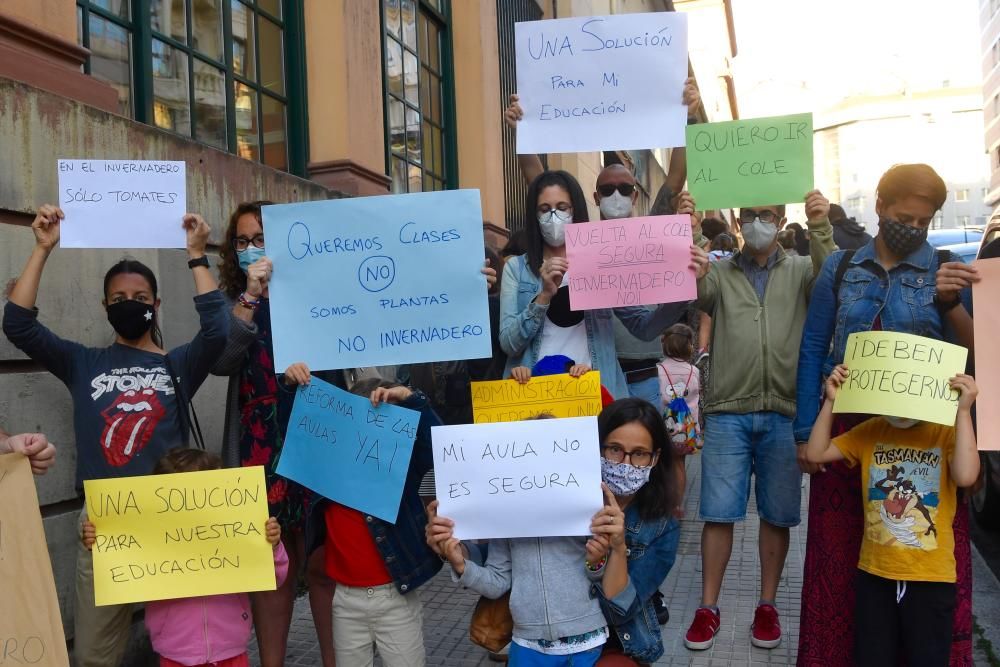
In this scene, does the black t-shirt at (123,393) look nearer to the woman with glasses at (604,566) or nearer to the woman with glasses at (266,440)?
the woman with glasses at (266,440)

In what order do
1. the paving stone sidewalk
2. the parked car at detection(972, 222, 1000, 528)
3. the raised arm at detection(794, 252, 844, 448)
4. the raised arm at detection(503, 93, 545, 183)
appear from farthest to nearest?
the parked car at detection(972, 222, 1000, 528)
the paving stone sidewalk
the raised arm at detection(503, 93, 545, 183)
the raised arm at detection(794, 252, 844, 448)

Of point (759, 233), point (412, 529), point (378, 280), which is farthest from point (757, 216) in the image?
point (412, 529)

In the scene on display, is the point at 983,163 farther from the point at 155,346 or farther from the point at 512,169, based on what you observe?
the point at 155,346

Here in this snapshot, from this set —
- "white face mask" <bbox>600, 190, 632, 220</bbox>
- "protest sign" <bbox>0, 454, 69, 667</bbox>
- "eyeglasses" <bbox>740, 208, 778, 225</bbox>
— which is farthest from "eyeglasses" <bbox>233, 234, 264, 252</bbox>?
"eyeglasses" <bbox>740, 208, 778, 225</bbox>

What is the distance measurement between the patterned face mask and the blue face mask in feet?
5.07

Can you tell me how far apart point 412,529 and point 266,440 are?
2.35 ft

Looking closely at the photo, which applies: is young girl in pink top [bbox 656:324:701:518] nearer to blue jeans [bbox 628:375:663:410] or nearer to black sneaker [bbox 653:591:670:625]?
black sneaker [bbox 653:591:670:625]

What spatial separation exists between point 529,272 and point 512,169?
7781 mm

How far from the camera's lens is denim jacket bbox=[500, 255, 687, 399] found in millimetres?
3400

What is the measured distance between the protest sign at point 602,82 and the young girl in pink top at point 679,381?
1957 millimetres

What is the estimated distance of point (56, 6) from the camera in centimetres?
360

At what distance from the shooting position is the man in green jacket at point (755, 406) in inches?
149

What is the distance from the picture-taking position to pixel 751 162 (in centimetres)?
336

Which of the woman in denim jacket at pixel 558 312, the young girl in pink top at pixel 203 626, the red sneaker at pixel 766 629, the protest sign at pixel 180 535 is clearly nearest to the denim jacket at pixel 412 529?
the young girl in pink top at pixel 203 626
